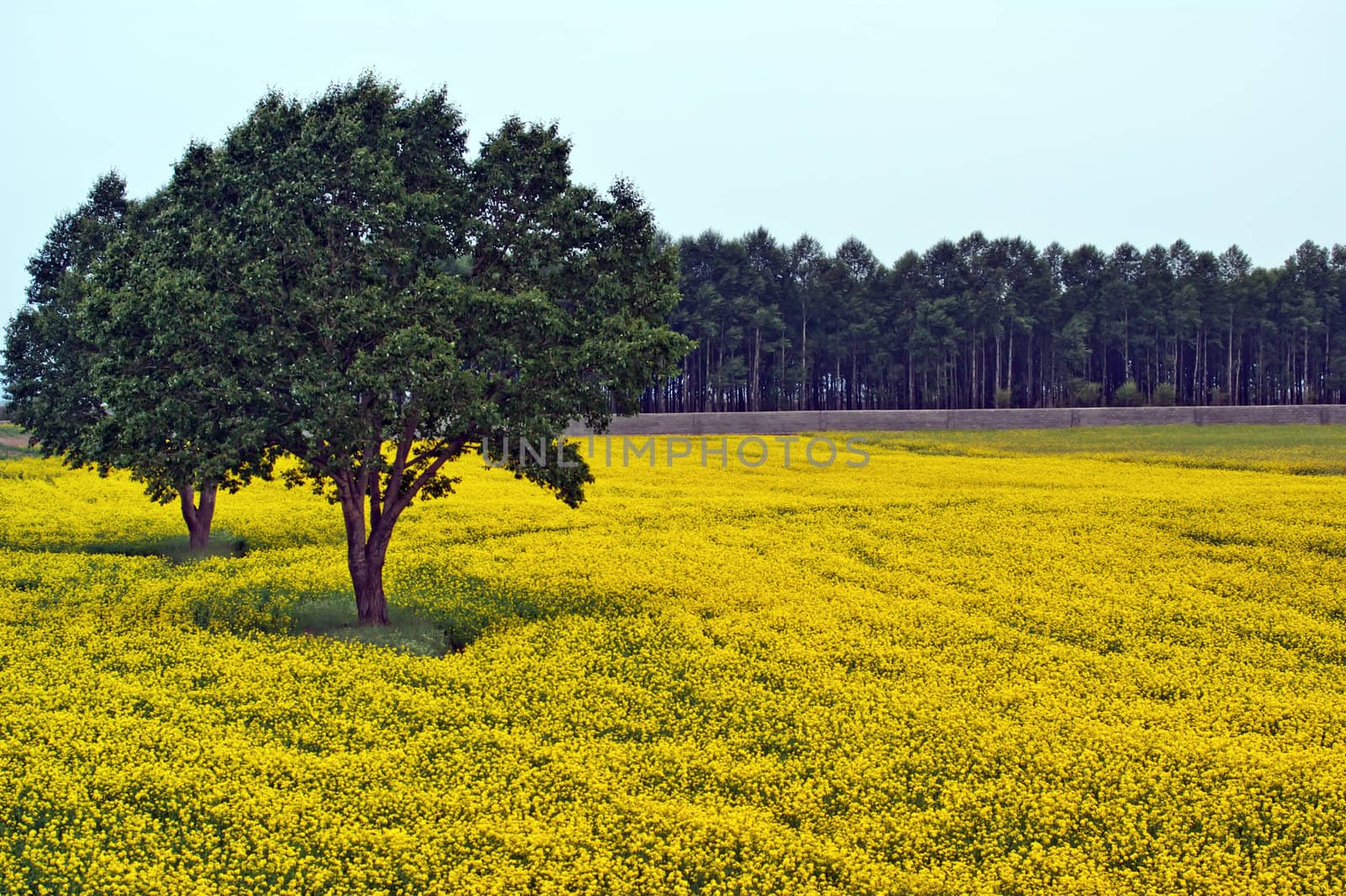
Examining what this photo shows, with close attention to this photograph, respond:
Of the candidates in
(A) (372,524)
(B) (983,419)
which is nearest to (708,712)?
(A) (372,524)

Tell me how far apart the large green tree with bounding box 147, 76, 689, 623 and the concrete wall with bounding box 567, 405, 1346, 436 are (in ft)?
138

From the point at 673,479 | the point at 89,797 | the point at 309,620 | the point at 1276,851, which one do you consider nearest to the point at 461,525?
the point at 309,620

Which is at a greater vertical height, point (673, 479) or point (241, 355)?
point (241, 355)

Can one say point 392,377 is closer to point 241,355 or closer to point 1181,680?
point 241,355

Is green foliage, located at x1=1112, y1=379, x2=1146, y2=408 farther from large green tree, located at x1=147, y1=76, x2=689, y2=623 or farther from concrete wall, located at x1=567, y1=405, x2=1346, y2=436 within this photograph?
large green tree, located at x1=147, y1=76, x2=689, y2=623

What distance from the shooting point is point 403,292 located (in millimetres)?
19344

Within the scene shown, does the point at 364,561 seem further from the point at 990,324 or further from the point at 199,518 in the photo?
the point at 990,324

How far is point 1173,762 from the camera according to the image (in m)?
13.6

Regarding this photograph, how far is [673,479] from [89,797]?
1213 inches

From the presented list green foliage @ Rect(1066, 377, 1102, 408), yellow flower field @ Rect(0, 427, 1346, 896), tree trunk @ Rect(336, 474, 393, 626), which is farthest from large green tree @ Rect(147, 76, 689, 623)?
green foliage @ Rect(1066, 377, 1102, 408)

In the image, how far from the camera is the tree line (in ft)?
316

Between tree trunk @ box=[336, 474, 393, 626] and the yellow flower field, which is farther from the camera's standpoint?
tree trunk @ box=[336, 474, 393, 626]

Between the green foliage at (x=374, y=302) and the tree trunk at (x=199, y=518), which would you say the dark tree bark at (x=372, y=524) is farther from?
Result: the tree trunk at (x=199, y=518)

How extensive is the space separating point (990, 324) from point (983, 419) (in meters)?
35.2
